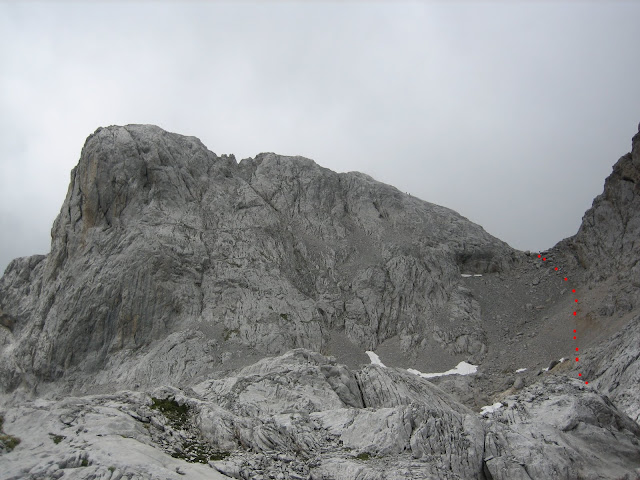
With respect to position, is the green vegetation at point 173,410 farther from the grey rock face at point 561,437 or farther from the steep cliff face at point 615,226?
the steep cliff face at point 615,226

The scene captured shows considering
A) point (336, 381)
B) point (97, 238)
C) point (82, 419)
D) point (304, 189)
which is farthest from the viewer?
point (304, 189)

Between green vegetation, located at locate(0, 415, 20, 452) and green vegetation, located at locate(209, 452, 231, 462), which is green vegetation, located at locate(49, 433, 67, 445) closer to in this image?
green vegetation, located at locate(0, 415, 20, 452)

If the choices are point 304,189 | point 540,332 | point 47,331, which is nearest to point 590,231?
point 540,332

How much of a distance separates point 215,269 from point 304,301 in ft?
41.3

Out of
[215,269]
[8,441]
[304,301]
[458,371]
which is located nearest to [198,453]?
[8,441]

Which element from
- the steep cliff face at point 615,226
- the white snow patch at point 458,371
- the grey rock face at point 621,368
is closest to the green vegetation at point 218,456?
the grey rock face at point 621,368

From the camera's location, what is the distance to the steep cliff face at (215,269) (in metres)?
59.9

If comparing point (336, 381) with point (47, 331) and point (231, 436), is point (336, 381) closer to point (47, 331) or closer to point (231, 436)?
point (231, 436)

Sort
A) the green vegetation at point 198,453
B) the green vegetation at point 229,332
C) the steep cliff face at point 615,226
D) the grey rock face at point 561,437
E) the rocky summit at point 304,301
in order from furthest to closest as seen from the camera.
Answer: the steep cliff face at point 615,226 → the green vegetation at point 229,332 → the rocky summit at point 304,301 → the grey rock face at point 561,437 → the green vegetation at point 198,453

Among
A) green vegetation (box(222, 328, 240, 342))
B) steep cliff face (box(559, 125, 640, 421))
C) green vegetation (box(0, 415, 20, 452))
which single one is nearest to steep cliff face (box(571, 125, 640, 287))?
steep cliff face (box(559, 125, 640, 421))

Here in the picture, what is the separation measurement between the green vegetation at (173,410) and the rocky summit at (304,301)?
9cm

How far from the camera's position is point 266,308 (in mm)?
63188

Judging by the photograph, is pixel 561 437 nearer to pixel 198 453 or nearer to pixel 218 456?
pixel 218 456

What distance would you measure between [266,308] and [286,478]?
1893 inches
